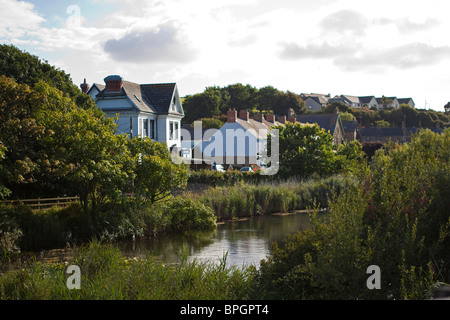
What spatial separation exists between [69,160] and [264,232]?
965 centimetres

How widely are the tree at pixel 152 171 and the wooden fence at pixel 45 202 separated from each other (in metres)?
3.05

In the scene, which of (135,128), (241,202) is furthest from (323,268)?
(135,128)

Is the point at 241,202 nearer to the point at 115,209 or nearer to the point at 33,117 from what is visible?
the point at 115,209

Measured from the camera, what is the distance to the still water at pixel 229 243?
657 inches

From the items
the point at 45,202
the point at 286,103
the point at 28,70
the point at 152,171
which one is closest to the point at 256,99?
the point at 286,103

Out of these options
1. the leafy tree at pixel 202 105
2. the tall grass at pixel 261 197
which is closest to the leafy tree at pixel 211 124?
the leafy tree at pixel 202 105

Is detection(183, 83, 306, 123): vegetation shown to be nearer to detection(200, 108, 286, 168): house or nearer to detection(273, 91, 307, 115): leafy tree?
detection(273, 91, 307, 115): leafy tree

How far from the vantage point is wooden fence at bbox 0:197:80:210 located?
20.2 meters

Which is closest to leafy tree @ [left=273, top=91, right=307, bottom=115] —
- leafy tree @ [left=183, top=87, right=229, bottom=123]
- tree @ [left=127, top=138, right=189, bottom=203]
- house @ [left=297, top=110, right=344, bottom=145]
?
house @ [left=297, top=110, right=344, bottom=145]

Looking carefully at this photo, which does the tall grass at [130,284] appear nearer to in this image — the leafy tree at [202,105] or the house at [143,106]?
the house at [143,106]

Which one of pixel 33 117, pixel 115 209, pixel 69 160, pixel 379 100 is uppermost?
pixel 379 100

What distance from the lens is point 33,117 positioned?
62.2 feet

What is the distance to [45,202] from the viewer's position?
22.1 metres

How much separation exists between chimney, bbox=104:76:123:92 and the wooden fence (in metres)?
21.6
